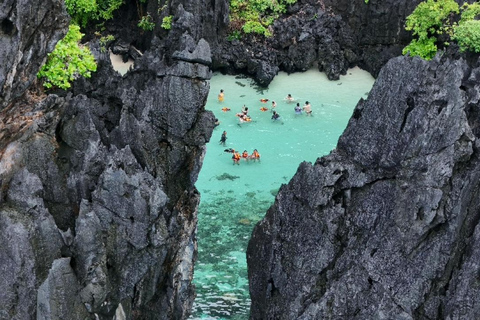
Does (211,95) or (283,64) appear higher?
(283,64)

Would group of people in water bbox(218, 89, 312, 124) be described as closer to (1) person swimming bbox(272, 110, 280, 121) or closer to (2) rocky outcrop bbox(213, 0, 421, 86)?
(1) person swimming bbox(272, 110, 280, 121)

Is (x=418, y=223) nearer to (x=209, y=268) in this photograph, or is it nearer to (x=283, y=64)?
(x=209, y=268)

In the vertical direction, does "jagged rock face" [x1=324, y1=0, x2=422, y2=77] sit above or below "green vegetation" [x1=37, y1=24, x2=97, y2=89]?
above

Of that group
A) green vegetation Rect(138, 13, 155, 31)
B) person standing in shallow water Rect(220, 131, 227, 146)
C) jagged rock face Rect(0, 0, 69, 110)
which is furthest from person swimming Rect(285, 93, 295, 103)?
jagged rock face Rect(0, 0, 69, 110)

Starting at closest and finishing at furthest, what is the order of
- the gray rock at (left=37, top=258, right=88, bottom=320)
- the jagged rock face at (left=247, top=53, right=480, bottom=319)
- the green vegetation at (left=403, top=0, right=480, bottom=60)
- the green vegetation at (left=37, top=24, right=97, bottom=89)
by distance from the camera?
the gray rock at (left=37, top=258, right=88, bottom=320) → the jagged rock face at (left=247, top=53, right=480, bottom=319) → the green vegetation at (left=37, top=24, right=97, bottom=89) → the green vegetation at (left=403, top=0, right=480, bottom=60)

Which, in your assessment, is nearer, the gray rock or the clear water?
the gray rock

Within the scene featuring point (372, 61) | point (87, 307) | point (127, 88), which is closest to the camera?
point (87, 307)

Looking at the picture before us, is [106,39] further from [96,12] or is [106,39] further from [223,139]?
[223,139]

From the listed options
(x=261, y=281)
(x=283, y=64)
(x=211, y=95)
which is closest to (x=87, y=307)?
(x=261, y=281)
